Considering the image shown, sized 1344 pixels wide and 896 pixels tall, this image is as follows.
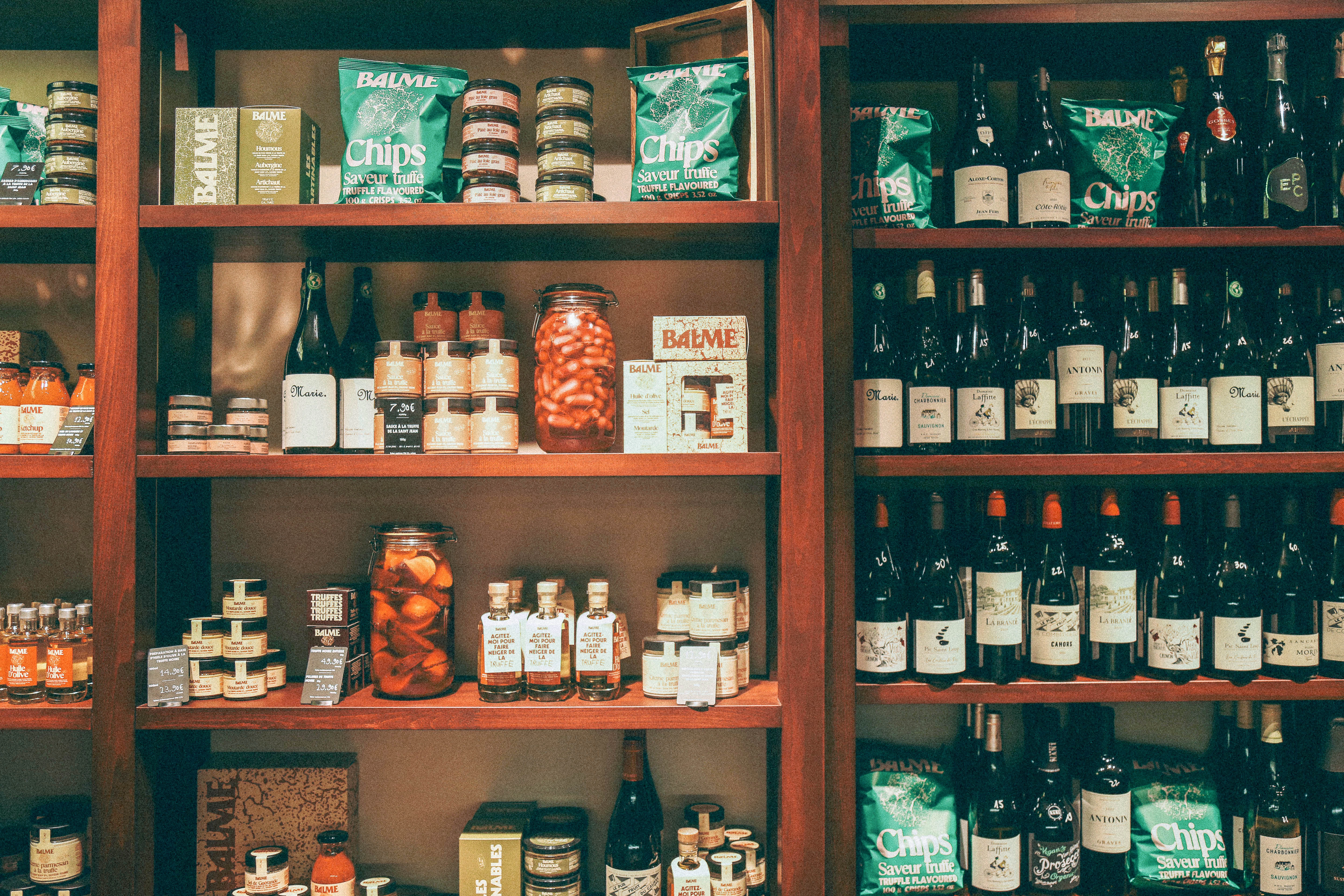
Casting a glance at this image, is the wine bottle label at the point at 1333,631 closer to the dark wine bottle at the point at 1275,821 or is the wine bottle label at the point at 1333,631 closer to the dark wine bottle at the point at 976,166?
the dark wine bottle at the point at 1275,821

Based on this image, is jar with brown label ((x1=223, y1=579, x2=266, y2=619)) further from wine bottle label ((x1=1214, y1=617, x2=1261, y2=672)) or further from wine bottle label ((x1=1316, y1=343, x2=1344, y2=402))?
wine bottle label ((x1=1316, y1=343, x2=1344, y2=402))

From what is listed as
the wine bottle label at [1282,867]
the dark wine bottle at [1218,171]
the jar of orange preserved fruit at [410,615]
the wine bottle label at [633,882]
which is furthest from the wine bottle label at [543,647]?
the dark wine bottle at [1218,171]

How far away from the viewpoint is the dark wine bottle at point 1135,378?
4.99ft

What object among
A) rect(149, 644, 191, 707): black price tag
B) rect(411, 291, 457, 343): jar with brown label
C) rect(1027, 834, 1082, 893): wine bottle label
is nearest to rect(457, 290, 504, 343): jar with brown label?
Result: rect(411, 291, 457, 343): jar with brown label

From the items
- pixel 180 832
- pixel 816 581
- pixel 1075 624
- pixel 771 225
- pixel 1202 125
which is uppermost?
pixel 1202 125

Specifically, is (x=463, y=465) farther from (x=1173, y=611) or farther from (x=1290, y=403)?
(x=1290, y=403)

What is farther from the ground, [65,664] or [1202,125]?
[1202,125]

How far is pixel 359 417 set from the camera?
4.78 ft

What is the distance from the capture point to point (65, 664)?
1.42 meters

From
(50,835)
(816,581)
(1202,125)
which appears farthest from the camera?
(1202,125)

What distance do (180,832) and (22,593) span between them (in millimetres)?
693

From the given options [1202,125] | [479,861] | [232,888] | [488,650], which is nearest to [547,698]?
[488,650]

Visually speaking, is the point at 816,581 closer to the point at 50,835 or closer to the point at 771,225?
the point at 771,225

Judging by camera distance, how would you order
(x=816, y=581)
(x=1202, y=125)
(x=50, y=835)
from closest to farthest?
(x=816, y=581) < (x=50, y=835) < (x=1202, y=125)
